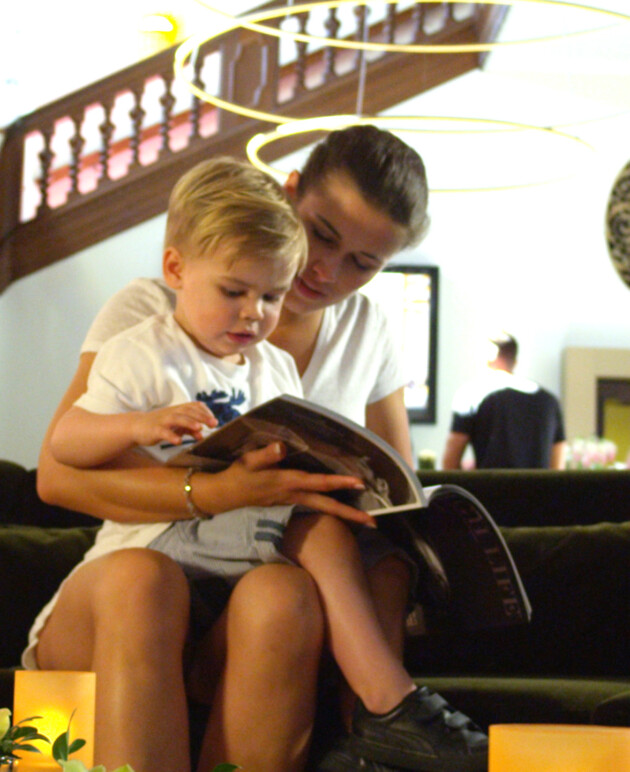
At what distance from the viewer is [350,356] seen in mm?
1921

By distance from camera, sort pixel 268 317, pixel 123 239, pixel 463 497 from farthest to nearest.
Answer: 1. pixel 123 239
2. pixel 268 317
3. pixel 463 497

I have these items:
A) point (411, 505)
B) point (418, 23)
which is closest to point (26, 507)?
point (411, 505)

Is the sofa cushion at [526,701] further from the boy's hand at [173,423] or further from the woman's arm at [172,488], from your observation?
the boy's hand at [173,423]

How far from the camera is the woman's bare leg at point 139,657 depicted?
1.20m

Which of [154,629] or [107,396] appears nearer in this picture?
[154,629]

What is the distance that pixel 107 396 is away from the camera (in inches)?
56.3

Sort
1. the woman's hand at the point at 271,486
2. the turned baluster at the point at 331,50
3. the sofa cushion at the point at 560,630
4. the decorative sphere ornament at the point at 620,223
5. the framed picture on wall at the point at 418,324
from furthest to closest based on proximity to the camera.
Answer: the framed picture on wall at the point at 418,324
the turned baluster at the point at 331,50
the decorative sphere ornament at the point at 620,223
the sofa cushion at the point at 560,630
the woman's hand at the point at 271,486

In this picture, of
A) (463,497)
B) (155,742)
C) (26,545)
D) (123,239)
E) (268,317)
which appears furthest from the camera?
(123,239)

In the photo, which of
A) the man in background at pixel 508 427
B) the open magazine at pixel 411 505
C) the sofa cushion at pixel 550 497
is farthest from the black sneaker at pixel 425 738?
the man in background at pixel 508 427

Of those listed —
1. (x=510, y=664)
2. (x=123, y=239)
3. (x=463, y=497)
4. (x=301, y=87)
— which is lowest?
(x=510, y=664)

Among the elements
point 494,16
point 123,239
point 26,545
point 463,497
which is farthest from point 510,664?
point 494,16

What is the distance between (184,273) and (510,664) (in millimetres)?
978

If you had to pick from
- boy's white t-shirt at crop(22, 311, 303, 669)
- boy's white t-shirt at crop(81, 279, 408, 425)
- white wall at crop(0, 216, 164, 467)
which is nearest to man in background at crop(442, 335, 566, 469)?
boy's white t-shirt at crop(81, 279, 408, 425)

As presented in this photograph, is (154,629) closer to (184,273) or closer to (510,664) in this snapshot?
(184,273)
